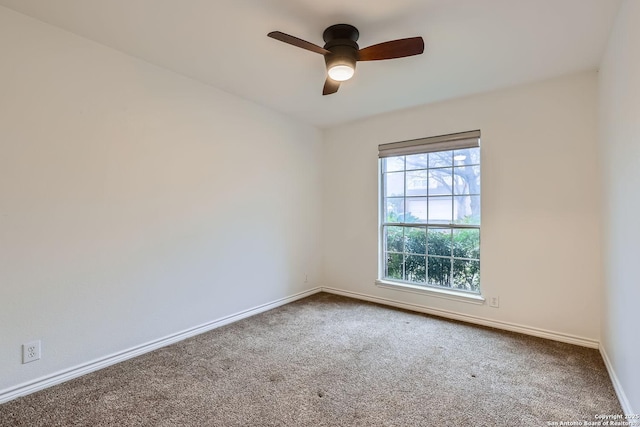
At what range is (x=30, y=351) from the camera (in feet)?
6.59

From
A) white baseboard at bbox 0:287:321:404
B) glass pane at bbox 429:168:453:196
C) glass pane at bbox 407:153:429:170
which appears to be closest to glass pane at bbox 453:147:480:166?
glass pane at bbox 429:168:453:196

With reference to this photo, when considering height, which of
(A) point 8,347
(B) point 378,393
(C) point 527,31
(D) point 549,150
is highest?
(C) point 527,31

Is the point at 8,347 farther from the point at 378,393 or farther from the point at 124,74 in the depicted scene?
the point at 378,393

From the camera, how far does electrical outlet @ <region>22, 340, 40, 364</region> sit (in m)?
1.99

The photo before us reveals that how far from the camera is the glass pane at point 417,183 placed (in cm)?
368

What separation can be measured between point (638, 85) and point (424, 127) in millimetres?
2048

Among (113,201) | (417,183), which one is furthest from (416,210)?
(113,201)

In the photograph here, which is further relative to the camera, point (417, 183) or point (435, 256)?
point (417, 183)

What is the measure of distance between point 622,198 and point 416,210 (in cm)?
199

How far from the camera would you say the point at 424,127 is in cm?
355

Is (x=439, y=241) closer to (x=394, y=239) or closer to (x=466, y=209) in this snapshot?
(x=466, y=209)

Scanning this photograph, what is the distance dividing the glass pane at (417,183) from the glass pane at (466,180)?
33 cm

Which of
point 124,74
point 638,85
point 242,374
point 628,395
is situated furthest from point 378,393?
point 124,74

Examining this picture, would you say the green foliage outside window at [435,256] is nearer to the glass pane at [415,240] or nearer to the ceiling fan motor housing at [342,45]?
the glass pane at [415,240]
